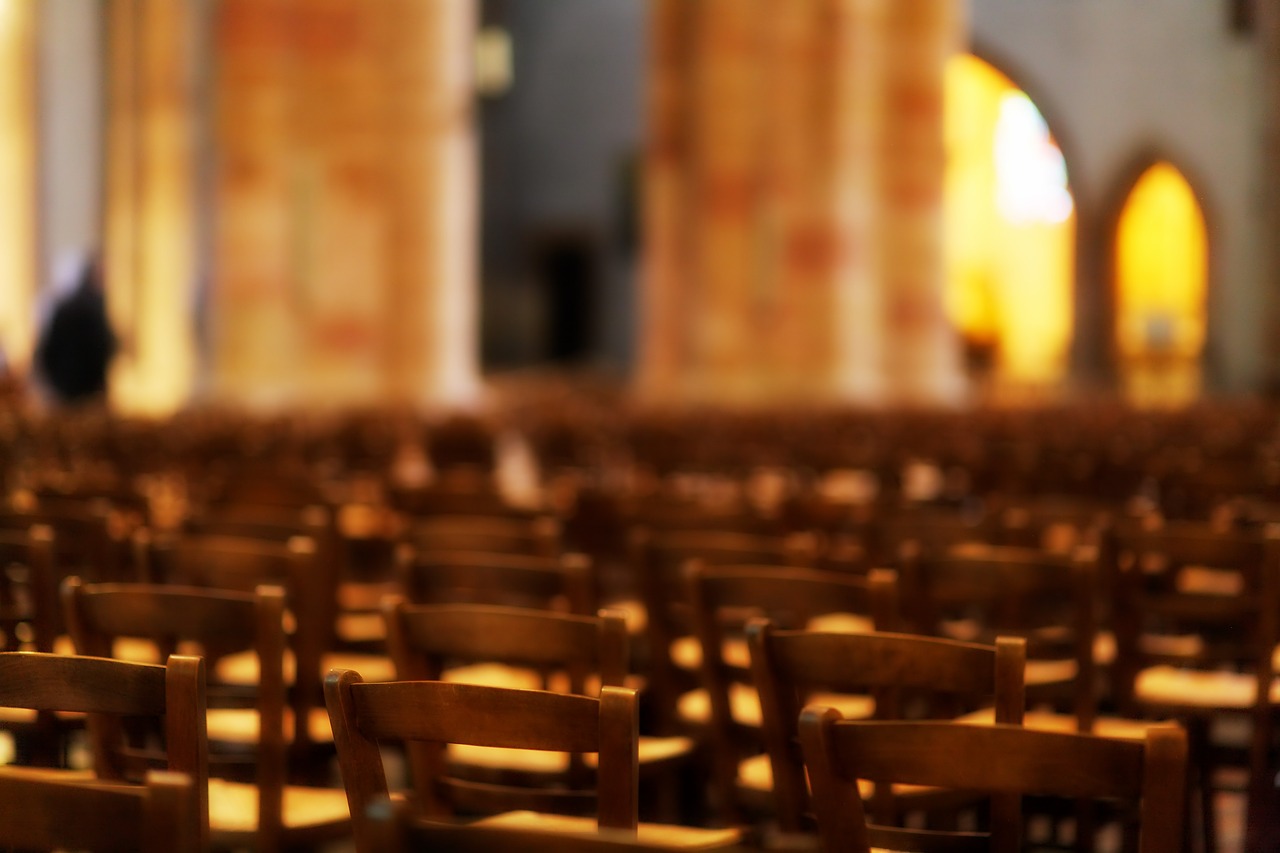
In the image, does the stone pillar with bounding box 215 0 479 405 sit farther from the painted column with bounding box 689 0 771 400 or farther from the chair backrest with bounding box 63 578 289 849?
the chair backrest with bounding box 63 578 289 849

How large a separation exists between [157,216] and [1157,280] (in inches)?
737

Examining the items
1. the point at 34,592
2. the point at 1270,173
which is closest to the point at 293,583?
the point at 34,592

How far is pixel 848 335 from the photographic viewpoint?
16.8 metres

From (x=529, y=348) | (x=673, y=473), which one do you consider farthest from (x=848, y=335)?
(x=529, y=348)

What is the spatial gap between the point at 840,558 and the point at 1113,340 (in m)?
27.9

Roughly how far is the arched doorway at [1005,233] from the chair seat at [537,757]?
30.8 meters

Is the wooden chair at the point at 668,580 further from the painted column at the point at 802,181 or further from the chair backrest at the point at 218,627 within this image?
the painted column at the point at 802,181

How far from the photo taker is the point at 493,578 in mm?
3662

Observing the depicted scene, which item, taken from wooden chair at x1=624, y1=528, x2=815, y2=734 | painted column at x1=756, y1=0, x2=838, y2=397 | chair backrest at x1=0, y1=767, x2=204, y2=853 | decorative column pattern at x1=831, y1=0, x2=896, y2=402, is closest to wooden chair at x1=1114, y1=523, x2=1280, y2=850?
wooden chair at x1=624, y1=528, x2=815, y2=734

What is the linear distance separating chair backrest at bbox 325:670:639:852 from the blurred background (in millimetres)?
10532

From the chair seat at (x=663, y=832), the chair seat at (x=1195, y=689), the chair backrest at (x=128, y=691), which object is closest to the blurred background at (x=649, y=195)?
the chair seat at (x=1195, y=689)

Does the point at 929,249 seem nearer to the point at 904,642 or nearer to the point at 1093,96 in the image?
the point at 1093,96

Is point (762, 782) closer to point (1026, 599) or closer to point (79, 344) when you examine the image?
point (1026, 599)

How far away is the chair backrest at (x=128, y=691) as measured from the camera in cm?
224
